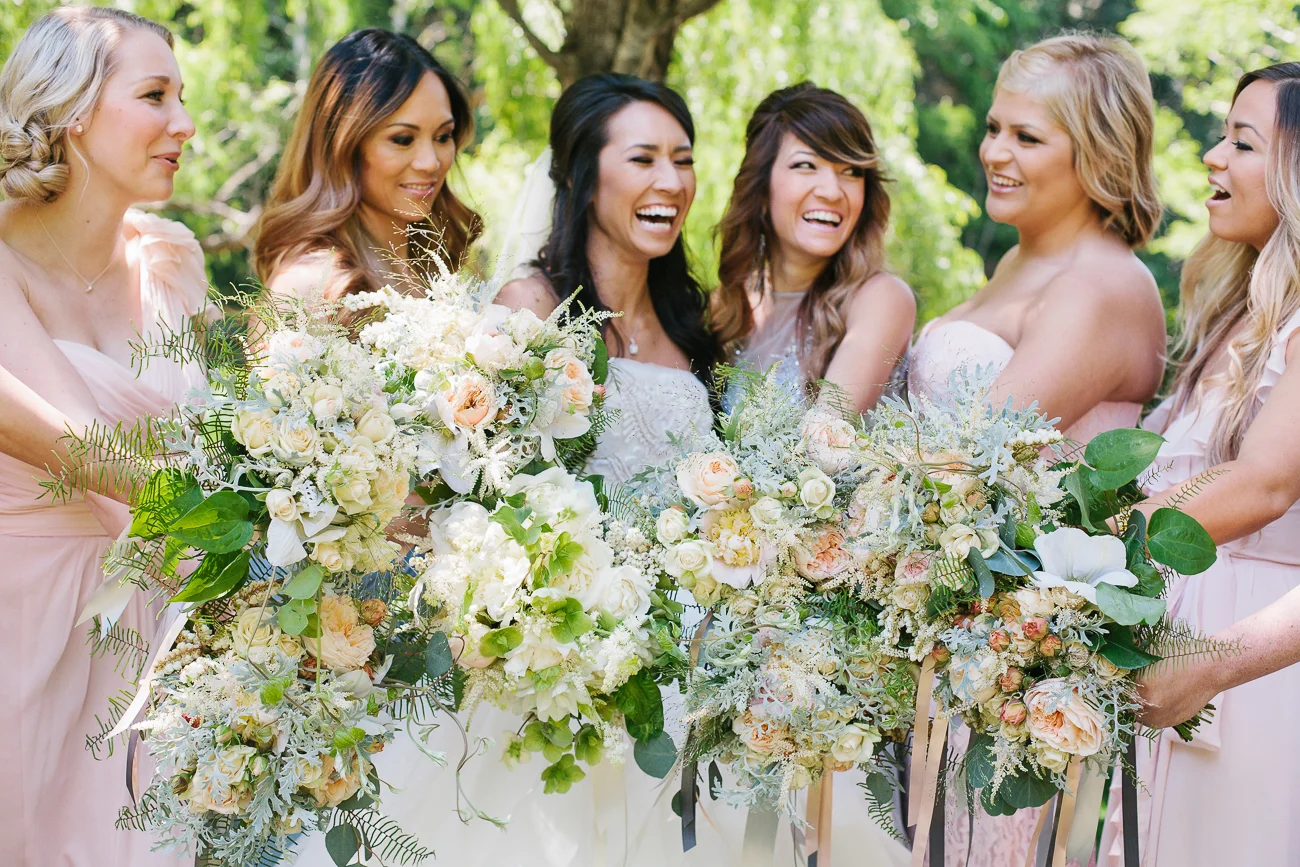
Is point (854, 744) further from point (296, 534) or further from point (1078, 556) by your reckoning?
point (296, 534)

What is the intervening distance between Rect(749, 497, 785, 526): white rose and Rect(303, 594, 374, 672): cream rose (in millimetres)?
770

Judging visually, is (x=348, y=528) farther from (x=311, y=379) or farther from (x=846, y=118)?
(x=846, y=118)

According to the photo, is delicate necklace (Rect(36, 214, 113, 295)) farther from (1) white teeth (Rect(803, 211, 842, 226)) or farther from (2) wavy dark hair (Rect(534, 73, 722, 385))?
(1) white teeth (Rect(803, 211, 842, 226))

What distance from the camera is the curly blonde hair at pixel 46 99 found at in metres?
3.01

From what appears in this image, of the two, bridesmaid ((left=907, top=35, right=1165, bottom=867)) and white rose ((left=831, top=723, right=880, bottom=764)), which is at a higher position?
bridesmaid ((left=907, top=35, right=1165, bottom=867))

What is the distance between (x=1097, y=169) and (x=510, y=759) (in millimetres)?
2556

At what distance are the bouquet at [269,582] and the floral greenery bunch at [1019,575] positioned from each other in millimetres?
913

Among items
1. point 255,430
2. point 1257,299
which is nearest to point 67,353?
point 255,430

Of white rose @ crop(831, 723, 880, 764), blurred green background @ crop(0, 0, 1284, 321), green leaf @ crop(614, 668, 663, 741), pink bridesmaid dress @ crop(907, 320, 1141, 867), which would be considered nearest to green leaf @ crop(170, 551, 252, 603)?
green leaf @ crop(614, 668, 663, 741)

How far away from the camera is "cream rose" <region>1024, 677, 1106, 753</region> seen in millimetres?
2062

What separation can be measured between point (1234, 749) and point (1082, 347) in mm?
1185

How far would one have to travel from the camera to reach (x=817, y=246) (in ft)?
12.8

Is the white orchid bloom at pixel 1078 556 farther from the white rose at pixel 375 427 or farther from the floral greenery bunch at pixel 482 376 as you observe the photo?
the white rose at pixel 375 427

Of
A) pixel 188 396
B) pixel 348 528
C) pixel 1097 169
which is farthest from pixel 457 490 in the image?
pixel 1097 169
